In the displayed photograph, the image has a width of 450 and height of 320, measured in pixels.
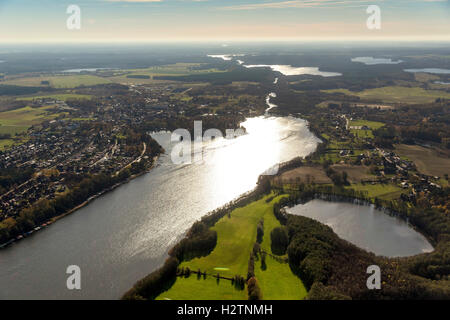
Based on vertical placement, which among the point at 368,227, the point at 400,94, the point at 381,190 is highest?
the point at 400,94

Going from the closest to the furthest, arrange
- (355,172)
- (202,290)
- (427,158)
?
(202,290) < (355,172) < (427,158)

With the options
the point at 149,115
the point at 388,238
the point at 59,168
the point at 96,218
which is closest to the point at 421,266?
the point at 388,238

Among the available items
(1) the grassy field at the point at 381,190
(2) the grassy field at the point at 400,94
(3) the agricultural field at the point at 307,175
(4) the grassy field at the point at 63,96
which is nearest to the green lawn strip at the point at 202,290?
(3) the agricultural field at the point at 307,175

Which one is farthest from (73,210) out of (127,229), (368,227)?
(368,227)

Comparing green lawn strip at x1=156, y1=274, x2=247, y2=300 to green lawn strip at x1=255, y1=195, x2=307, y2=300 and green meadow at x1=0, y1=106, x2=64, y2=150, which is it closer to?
green lawn strip at x1=255, y1=195, x2=307, y2=300

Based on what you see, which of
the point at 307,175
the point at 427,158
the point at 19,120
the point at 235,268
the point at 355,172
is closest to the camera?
the point at 235,268

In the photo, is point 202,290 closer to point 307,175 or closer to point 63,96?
point 307,175
